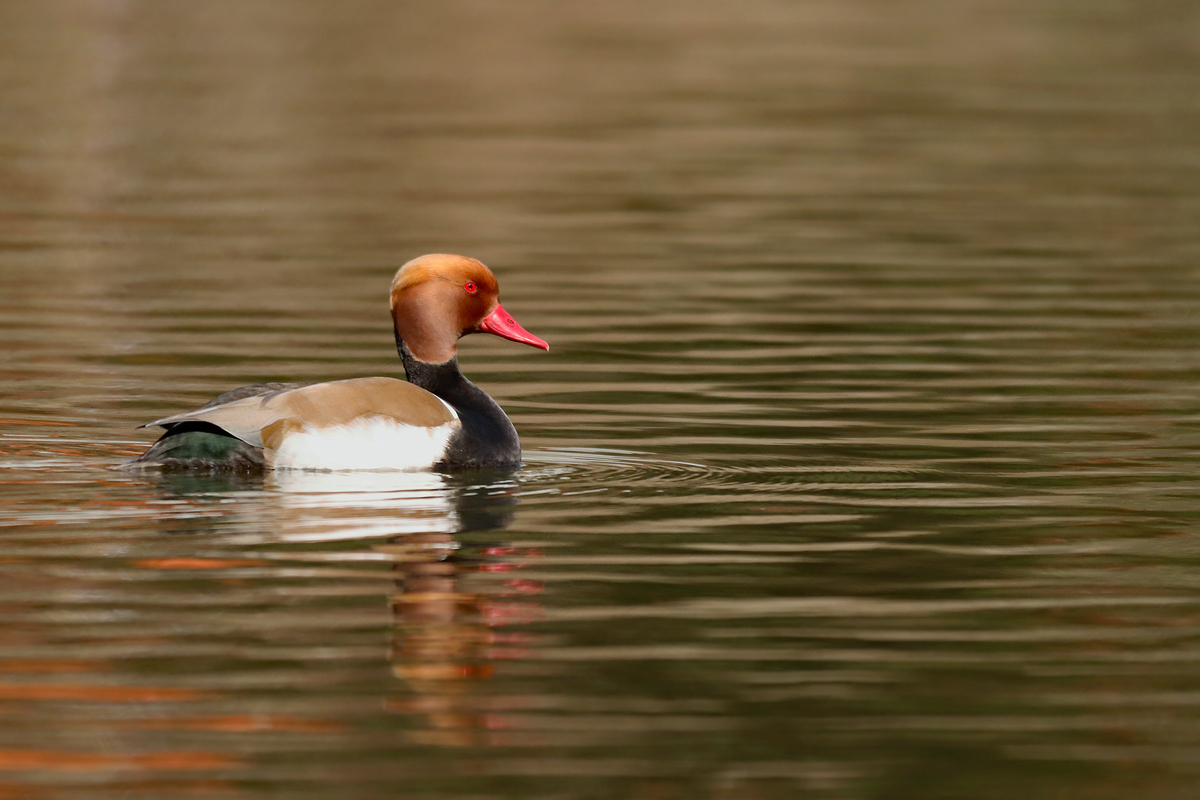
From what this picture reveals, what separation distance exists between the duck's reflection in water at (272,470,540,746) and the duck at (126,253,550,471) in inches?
3.7

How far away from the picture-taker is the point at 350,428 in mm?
10352

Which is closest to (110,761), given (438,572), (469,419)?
(438,572)

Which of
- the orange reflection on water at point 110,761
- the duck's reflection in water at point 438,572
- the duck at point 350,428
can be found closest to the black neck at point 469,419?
the duck at point 350,428

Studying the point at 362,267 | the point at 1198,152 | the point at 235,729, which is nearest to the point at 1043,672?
the point at 235,729

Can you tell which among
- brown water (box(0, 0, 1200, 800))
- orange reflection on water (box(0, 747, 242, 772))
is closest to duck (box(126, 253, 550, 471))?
brown water (box(0, 0, 1200, 800))

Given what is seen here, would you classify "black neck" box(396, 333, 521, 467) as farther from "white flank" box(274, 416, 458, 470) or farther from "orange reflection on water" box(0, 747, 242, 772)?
"orange reflection on water" box(0, 747, 242, 772)

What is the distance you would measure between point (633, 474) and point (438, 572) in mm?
2340

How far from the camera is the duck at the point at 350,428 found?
10273mm

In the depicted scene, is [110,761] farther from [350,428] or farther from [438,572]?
[350,428]

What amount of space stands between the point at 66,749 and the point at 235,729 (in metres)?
0.48

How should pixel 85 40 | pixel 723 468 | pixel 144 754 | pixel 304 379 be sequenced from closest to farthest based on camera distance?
pixel 144 754 < pixel 723 468 < pixel 304 379 < pixel 85 40

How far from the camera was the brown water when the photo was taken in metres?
6.76

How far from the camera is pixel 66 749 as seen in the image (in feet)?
21.5

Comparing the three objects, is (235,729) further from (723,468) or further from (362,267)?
(362,267)
